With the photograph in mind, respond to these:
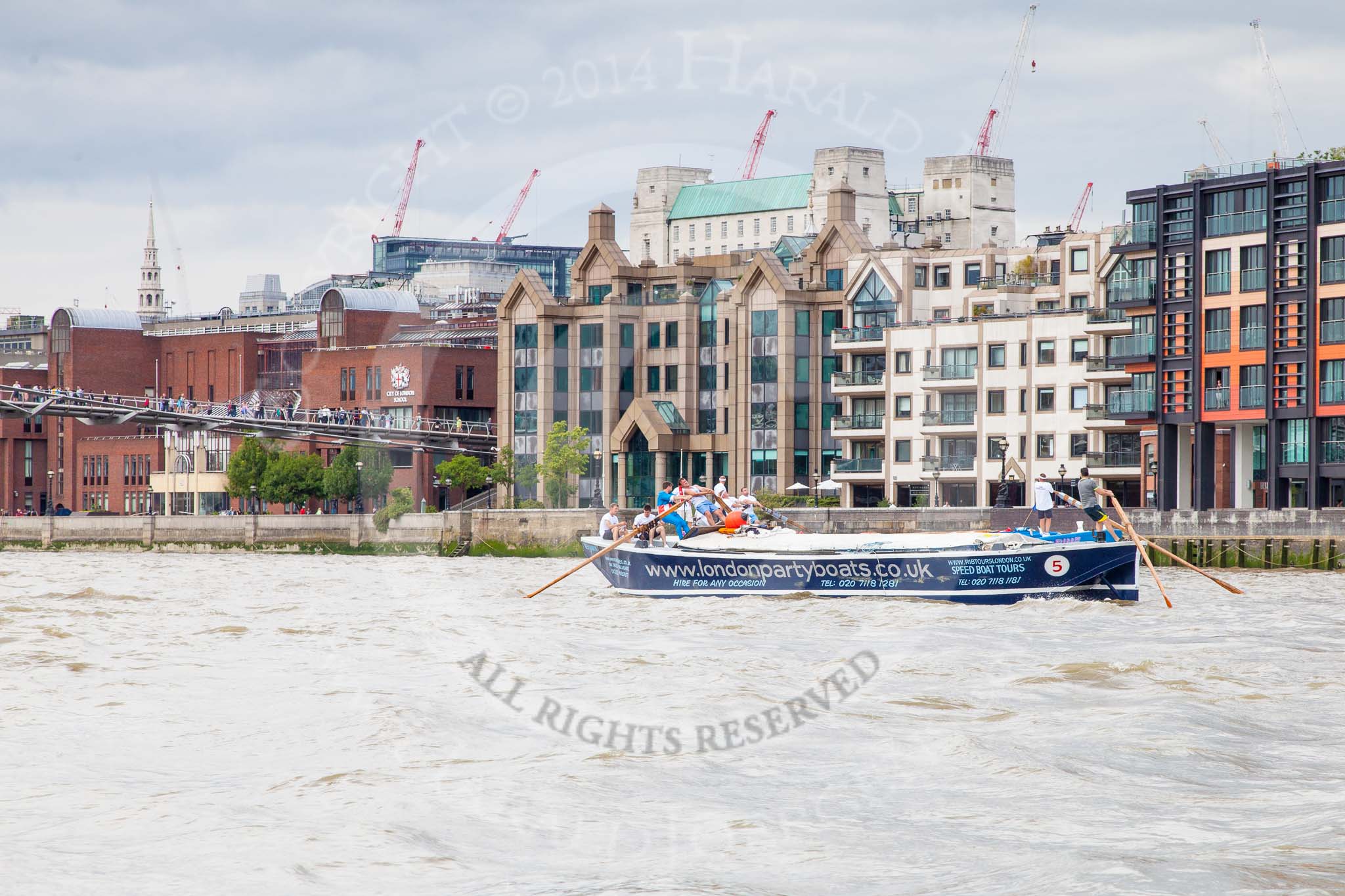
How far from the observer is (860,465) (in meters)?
90.2

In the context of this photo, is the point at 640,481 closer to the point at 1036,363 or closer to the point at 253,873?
the point at 1036,363

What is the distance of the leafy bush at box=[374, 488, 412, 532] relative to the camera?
92062 mm

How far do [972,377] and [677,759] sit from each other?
229 ft

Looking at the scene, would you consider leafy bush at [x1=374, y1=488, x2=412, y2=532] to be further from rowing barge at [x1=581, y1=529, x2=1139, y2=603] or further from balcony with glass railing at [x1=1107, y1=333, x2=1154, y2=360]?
rowing barge at [x1=581, y1=529, x2=1139, y2=603]

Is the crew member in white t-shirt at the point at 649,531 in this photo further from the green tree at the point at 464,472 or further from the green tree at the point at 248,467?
the green tree at the point at 248,467

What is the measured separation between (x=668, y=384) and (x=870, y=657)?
234ft

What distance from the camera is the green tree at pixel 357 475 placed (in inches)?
4200

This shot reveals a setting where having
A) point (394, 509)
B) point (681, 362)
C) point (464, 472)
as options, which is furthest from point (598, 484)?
point (394, 509)

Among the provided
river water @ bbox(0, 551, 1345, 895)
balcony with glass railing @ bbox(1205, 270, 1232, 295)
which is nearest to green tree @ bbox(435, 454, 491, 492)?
balcony with glass railing @ bbox(1205, 270, 1232, 295)

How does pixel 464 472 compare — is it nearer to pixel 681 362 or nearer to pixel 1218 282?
pixel 681 362

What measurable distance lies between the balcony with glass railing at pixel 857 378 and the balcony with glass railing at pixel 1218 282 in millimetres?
19755

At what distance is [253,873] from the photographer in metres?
13.8

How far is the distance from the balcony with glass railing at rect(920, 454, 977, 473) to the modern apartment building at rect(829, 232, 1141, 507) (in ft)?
0.21

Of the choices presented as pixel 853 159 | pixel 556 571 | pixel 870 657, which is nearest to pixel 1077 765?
pixel 870 657
